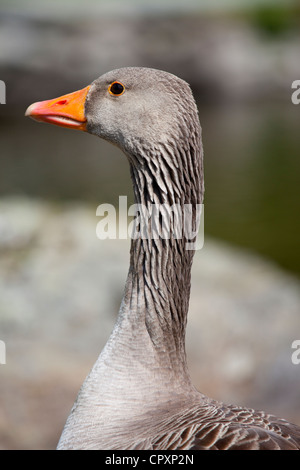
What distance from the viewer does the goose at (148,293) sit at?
2.61 metres

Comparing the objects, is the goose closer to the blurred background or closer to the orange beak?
the orange beak

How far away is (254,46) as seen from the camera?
22547 millimetres

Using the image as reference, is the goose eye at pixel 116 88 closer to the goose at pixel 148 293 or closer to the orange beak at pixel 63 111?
the goose at pixel 148 293

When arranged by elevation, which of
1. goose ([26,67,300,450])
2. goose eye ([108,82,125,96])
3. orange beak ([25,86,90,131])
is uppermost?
goose eye ([108,82,125,96])

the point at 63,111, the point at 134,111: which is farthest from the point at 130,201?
the point at 134,111

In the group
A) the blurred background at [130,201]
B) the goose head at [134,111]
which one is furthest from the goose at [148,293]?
the blurred background at [130,201]

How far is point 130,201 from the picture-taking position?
1111cm

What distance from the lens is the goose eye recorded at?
9.59 feet

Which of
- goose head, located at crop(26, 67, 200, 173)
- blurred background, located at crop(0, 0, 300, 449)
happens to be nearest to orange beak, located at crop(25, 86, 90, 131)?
goose head, located at crop(26, 67, 200, 173)

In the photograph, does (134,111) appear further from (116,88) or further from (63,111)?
(63,111)

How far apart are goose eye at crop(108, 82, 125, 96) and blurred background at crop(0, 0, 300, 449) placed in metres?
2.88

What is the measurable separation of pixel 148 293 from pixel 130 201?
327 inches

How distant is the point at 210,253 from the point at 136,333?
4967 millimetres

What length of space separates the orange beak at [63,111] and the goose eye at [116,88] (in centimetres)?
14
